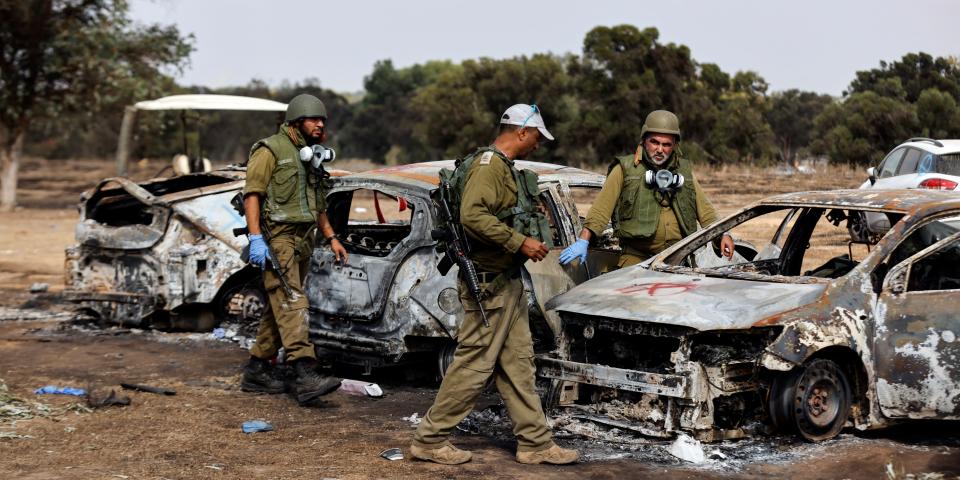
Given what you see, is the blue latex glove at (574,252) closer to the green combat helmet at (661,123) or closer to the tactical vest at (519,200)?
the green combat helmet at (661,123)

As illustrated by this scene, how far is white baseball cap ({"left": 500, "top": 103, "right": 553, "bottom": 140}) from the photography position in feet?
19.4

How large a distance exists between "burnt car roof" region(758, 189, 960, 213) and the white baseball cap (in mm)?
1963

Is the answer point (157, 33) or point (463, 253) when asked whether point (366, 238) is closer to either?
point (463, 253)

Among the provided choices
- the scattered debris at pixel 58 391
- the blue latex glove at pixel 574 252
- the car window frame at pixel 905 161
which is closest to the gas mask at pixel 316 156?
the blue latex glove at pixel 574 252

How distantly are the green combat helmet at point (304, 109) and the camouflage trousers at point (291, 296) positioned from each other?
0.73 m

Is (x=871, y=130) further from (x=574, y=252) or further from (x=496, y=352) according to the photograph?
(x=496, y=352)

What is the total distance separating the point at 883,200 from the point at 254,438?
3818 millimetres

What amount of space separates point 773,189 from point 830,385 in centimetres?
1278

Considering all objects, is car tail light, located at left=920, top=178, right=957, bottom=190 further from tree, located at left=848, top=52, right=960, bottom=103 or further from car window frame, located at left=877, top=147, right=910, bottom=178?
tree, located at left=848, top=52, right=960, bottom=103

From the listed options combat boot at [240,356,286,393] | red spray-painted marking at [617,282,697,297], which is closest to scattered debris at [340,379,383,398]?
combat boot at [240,356,286,393]

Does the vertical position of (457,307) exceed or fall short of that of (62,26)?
it falls short

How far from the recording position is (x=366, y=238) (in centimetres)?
938

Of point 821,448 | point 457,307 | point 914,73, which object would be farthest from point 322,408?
point 914,73

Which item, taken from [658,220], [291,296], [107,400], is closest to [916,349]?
[658,220]
